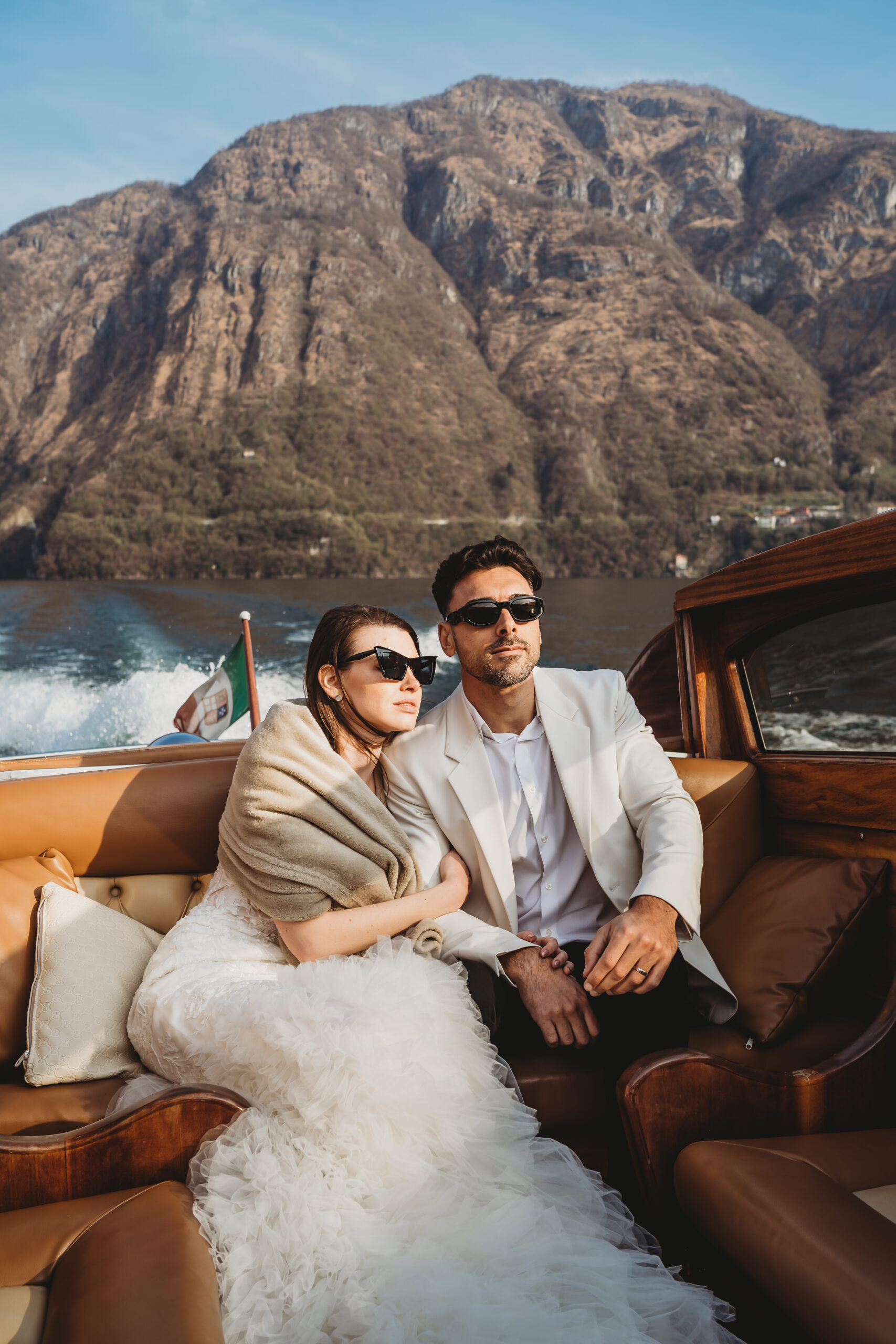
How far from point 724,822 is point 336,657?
116 cm

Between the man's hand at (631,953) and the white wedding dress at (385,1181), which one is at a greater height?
the man's hand at (631,953)

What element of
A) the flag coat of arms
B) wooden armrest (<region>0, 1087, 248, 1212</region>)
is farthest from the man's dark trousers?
the flag coat of arms

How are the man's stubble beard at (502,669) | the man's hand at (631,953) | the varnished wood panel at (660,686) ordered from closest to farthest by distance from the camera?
1. the man's hand at (631,953)
2. the man's stubble beard at (502,669)
3. the varnished wood panel at (660,686)

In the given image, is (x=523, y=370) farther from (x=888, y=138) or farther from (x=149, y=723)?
(x=149, y=723)

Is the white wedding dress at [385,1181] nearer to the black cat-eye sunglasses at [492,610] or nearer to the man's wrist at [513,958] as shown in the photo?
the man's wrist at [513,958]

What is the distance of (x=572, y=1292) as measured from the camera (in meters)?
1.21

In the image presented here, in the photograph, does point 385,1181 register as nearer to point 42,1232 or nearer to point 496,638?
point 42,1232

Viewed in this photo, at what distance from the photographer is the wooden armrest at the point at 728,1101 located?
155cm

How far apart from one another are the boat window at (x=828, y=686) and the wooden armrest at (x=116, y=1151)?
1.79 meters

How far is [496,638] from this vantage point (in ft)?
7.04

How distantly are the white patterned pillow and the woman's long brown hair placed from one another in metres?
0.72

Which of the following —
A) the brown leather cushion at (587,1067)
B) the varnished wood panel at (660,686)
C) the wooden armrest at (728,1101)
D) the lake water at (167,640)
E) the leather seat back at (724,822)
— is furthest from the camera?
the lake water at (167,640)

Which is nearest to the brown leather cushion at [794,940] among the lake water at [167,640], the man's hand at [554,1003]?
the man's hand at [554,1003]

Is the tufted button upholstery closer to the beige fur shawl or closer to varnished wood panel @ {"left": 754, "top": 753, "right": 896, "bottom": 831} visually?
the beige fur shawl
